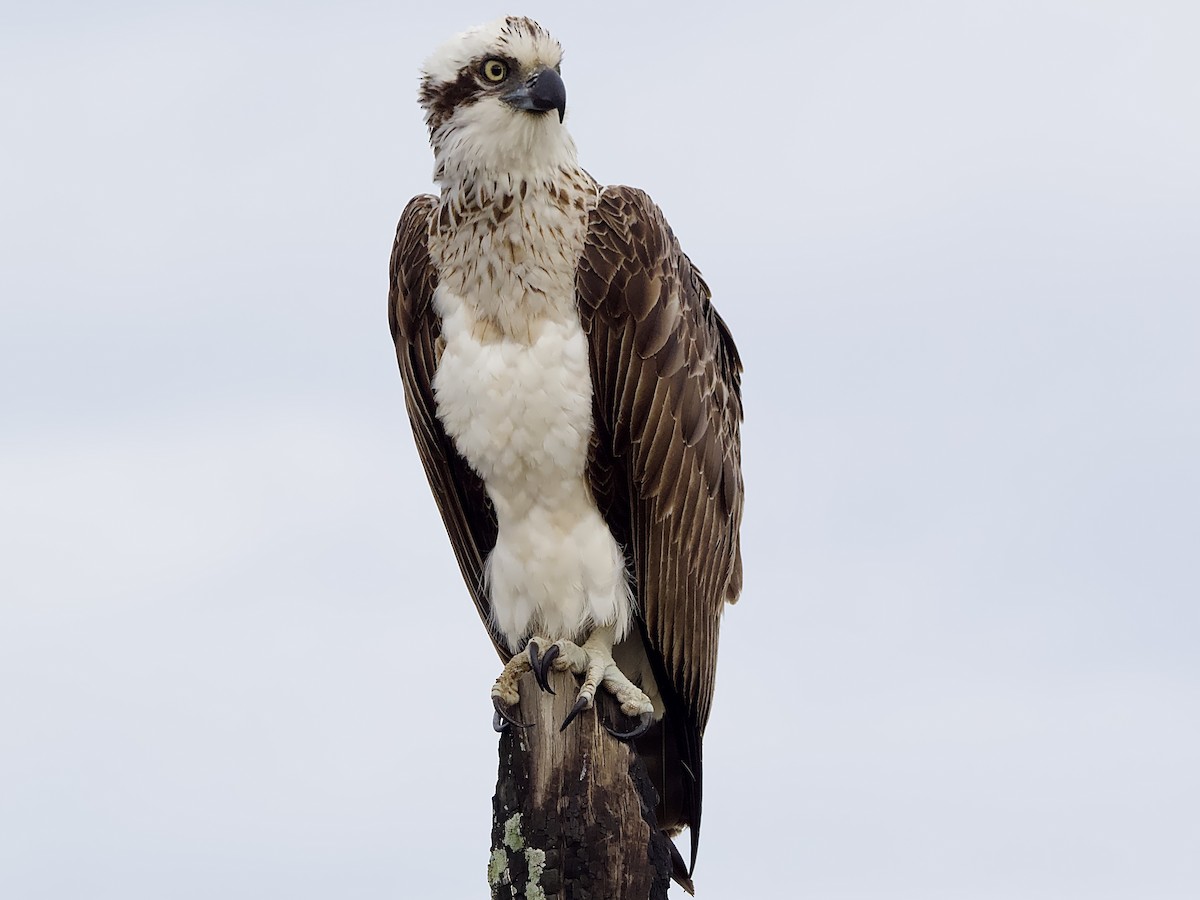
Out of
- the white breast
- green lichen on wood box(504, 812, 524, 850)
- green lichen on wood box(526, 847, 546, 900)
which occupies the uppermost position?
the white breast

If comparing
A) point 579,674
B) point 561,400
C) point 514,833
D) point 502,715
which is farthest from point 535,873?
point 561,400

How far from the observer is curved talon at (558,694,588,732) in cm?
618

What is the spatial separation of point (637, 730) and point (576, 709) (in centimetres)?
29

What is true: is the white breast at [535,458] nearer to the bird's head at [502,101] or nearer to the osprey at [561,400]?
the osprey at [561,400]

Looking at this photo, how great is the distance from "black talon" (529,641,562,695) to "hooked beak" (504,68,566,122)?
2092 millimetres

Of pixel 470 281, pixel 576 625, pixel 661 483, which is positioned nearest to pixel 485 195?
pixel 470 281


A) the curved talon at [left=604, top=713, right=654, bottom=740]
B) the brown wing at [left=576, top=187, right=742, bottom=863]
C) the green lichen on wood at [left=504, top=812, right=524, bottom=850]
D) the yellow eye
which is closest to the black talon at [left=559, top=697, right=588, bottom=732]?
the curved talon at [left=604, top=713, right=654, bottom=740]

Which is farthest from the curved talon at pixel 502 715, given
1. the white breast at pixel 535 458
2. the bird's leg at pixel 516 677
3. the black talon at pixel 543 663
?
the white breast at pixel 535 458

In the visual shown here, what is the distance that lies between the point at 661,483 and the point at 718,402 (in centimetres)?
59

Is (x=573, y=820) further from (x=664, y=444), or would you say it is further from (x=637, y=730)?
(x=664, y=444)

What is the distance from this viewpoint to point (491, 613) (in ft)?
23.5

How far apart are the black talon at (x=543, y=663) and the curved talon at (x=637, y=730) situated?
29 cm

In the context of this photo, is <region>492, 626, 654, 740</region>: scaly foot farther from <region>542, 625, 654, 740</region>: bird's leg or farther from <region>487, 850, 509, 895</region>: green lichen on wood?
<region>487, 850, 509, 895</region>: green lichen on wood

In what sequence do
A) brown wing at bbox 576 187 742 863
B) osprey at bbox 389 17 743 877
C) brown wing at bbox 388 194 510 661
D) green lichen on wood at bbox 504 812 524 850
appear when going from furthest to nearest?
1. brown wing at bbox 388 194 510 661
2. brown wing at bbox 576 187 742 863
3. osprey at bbox 389 17 743 877
4. green lichen on wood at bbox 504 812 524 850
